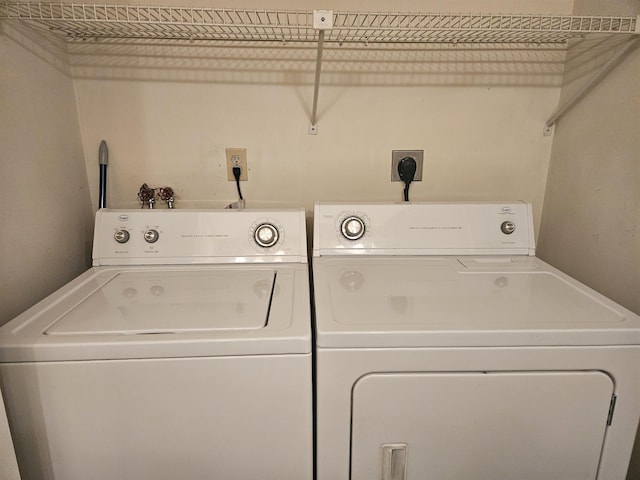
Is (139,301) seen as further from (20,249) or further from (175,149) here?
(175,149)

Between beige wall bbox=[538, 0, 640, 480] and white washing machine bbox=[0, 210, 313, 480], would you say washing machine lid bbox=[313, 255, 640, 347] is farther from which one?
beige wall bbox=[538, 0, 640, 480]

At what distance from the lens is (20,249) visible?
3.48 feet

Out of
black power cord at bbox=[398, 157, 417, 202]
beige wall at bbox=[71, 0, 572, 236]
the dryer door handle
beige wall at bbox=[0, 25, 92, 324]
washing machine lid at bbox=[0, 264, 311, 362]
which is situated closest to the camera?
washing machine lid at bbox=[0, 264, 311, 362]

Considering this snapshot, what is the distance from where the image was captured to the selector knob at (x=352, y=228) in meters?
1.28

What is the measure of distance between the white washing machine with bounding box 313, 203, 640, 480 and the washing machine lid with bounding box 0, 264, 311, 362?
0.10 meters

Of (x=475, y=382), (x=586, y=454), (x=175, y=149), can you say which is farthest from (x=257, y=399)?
(x=175, y=149)

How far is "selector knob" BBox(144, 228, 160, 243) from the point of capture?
123 centimetres

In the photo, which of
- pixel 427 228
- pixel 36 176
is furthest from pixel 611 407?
pixel 36 176

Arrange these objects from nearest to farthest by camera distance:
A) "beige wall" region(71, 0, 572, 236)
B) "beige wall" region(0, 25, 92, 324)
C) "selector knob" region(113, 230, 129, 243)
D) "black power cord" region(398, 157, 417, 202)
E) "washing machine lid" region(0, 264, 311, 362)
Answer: "washing machine lid" region(0, 264, 311, 362)
"beige wall" region(0, 25, 92, 324)
"selector knob" region(113, 230, 129, 243)
"beige wall" region(71, 0, 572, 236)
"black power cord" region(398, 157, 417, 202)

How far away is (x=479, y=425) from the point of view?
856 mm

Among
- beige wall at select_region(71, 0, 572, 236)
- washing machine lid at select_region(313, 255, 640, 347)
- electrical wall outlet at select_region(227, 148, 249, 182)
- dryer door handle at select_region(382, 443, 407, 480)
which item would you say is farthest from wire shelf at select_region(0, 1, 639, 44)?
dryer door handle at select_region(382, 443, 407, 480)

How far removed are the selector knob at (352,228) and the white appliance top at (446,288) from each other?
0.7 inches

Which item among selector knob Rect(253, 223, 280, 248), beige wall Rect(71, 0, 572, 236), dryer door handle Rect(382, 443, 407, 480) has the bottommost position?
dryer door handle Rect(382, 443, 407, 480)

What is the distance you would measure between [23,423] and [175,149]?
1.03m
